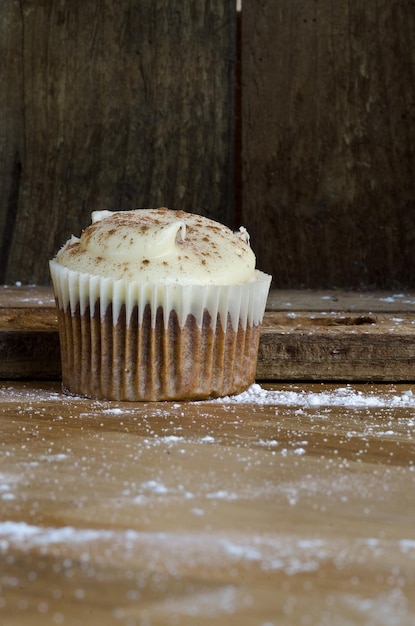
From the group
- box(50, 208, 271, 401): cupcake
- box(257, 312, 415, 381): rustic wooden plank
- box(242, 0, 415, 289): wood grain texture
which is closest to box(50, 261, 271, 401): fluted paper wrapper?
box(50, 208, 271, 401): cupcake

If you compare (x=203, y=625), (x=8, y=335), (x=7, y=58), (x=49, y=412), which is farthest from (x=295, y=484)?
(x=7, y=58)

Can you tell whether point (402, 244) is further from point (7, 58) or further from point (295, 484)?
point (295, 484)

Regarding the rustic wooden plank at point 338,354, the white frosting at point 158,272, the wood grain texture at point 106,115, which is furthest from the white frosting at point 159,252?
the wood grain texture at point 106,115

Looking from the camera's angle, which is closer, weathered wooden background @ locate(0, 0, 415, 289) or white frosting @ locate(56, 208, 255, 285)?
white frosting @ locate(56, 208, 255, 285)

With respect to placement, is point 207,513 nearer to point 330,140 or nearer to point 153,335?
point 153,335

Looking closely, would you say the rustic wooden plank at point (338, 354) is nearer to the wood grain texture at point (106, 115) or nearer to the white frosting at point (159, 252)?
the white frosting at point (159, 252)

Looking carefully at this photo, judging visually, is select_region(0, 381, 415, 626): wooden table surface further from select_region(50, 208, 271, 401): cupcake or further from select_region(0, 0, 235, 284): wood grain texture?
select_region(0, 0, 235, 284): wood grain texture
